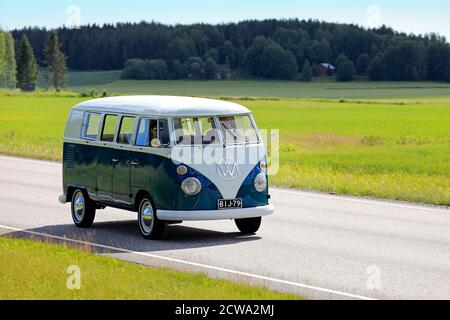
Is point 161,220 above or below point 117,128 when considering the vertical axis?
below

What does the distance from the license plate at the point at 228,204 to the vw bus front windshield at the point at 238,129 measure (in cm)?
88

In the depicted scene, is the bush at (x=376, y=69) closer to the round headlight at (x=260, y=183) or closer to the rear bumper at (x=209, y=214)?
the round headlight at (x=260, y=183)

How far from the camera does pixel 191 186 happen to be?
1620 centimetres

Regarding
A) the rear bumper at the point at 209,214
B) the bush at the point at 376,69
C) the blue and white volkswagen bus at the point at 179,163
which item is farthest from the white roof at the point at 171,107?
the bush at the point at 376,69

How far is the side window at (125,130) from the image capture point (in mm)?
17109

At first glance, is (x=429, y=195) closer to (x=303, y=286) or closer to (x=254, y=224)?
(x=254, y=224)

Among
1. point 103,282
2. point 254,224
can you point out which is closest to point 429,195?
point 254,224

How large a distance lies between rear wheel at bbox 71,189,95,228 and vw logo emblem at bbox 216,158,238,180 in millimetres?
2683

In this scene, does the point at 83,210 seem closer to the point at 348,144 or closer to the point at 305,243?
the point at 305,243

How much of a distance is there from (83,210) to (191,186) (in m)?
2.65

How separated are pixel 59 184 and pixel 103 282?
45.0ft

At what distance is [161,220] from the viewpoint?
1638cm

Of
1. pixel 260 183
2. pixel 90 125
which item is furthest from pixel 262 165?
pixel 90 125

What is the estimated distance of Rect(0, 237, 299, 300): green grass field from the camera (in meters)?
11.3
